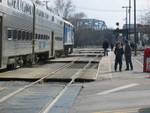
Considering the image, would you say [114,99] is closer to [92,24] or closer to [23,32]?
[23,32]

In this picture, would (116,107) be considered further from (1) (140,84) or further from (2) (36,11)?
(2) (36,11)

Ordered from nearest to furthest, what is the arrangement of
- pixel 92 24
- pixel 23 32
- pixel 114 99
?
pixel 114 99
pixel 23 32
pixel 92 24

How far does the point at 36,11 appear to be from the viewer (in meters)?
26.5

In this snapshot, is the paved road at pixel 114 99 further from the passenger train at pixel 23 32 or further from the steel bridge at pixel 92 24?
the steel bridge at pixel 92 24

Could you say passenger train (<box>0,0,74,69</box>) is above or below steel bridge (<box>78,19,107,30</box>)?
below

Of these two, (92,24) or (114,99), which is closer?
(114,99)

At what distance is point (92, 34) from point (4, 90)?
14723cm

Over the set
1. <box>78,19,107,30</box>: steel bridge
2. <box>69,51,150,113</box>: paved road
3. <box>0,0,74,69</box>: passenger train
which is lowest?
<box>69,51,150,113</box>: paved road

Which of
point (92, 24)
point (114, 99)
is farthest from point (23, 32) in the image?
point (92, 24)

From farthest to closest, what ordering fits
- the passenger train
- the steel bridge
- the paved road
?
1. the steel bridge
2. the passenger train
3. the paved road

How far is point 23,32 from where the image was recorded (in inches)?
885

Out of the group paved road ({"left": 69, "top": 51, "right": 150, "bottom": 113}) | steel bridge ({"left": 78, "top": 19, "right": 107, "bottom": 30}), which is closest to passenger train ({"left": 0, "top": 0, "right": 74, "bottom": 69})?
paved road ({"left": 69, "top": 51, "right": 150, "bottom": 113})

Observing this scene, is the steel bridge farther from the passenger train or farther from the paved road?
the paved road

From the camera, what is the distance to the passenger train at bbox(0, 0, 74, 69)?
1820 cm
